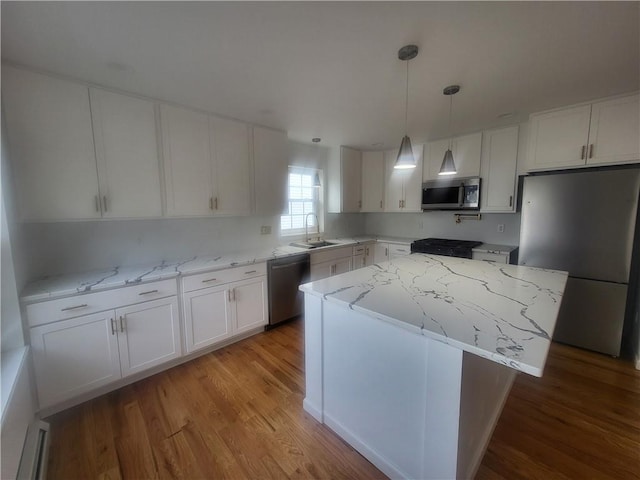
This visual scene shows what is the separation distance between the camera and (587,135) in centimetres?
244

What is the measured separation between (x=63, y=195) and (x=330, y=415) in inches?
96.7

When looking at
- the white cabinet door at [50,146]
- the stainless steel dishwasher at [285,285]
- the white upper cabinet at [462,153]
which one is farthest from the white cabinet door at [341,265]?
the white cabinet door at [50,146]

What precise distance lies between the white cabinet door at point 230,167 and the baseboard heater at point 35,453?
6.44 ft

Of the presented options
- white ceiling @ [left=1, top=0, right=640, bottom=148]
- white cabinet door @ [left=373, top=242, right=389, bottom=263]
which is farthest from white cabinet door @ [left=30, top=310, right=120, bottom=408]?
white cabinet door @ [left=373, top=242, right=389, bottom=263]

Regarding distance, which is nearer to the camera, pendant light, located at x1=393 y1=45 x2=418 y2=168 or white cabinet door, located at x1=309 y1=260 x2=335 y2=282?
pendant light, located at x1=393 y1=45 x2=418 y2=168

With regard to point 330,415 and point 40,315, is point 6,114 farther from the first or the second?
point 330,415

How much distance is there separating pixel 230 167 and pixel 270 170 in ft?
1.71

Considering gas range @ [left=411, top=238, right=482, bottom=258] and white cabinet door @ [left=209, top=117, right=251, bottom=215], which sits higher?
white cabinet door @ [left=209, top=117, right=251, bottom=215]

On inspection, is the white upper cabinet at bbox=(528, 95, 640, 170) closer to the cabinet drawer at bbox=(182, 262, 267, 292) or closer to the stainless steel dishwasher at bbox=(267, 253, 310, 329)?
the stainless steel dishwasher at bbox=(267, 253, 310, 329)

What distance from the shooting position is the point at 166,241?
2.71 m

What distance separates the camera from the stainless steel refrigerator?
7.55 feet

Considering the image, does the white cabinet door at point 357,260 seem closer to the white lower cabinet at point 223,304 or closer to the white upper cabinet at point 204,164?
the white lower cabinet at point 223,304

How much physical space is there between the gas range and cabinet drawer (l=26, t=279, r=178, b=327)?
10.1 ft

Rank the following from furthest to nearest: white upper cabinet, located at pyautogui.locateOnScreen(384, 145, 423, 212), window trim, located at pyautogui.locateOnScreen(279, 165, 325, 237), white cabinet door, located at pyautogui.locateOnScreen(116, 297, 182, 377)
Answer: white upper cabinet, located at pyautogui.locateOnScreen(384, 145, 423, 212) < window trim, located at pyautogui.locateOnScreen(279, 165, 325, 237) < white cabinet door, located at pyautogui.locateOnScreen(116, 297, 182, 377)
